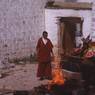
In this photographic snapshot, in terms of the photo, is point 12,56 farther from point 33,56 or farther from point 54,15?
point 54,15

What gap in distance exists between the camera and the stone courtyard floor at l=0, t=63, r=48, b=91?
14078 millimetres

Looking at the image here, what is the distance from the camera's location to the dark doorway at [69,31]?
21828mm

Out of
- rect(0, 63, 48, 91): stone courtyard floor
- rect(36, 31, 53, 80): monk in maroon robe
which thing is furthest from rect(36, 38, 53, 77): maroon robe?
rect(0, 63, 48, 91): stone courtyard floor

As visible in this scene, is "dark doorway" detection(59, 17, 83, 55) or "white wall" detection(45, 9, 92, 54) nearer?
"white wall" detection(45, 9, 92, 54)

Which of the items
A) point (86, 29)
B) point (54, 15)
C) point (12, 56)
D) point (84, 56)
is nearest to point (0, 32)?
point (12, 56)

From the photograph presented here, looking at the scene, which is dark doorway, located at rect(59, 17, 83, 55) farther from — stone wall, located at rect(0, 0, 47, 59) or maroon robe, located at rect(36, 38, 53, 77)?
maroon robe, located at rect(36, 38, 53, 77)

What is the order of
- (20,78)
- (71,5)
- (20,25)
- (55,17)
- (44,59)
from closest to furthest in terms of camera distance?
(44,59)
(20,78)
(20,25)
(55,17)
(71,5)

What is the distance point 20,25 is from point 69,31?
265cm

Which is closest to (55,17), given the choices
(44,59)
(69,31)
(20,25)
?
(69,31)

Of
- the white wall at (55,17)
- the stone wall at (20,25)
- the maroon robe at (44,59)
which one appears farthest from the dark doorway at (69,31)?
the maroon robe at (44,59)

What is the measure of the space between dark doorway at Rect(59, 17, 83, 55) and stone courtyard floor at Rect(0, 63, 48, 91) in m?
2.95

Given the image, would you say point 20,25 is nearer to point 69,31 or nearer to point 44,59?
point 69,31

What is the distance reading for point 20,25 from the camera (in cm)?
2094

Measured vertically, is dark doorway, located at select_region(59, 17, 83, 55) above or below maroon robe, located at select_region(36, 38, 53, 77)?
above
